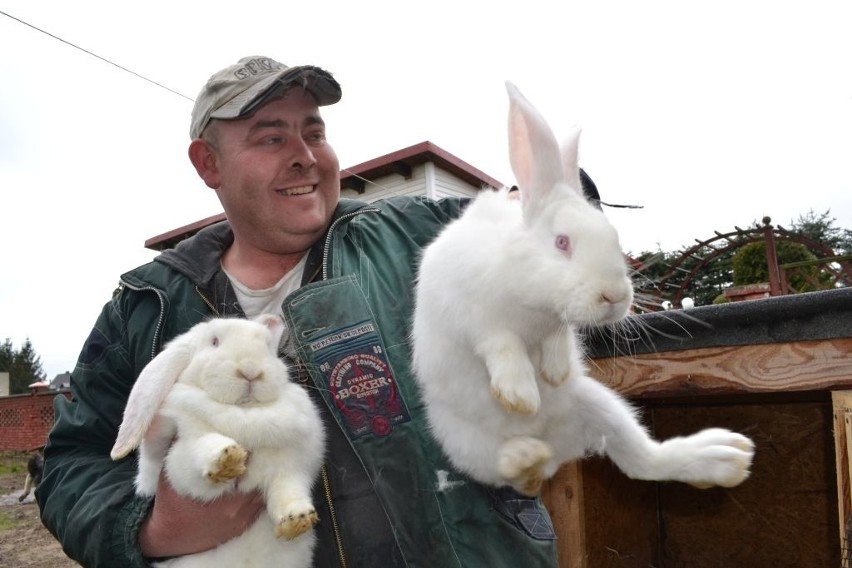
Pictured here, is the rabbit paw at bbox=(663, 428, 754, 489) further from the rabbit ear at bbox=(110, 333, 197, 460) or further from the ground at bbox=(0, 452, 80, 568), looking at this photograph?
the ground at bbox=(0, 452, 80, 568)

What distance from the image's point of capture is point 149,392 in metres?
1.82

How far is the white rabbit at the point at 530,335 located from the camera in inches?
60.0

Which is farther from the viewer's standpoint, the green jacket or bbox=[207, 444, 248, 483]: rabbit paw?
the green jacket

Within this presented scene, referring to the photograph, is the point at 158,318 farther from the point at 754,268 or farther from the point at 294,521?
the point at 754,268

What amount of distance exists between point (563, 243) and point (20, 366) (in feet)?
186

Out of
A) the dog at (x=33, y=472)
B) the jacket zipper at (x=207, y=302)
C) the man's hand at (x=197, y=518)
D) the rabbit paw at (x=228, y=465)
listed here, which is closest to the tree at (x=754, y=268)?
the jacket zipper at (x=207, y=302)

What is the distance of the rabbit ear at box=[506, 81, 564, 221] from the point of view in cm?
155

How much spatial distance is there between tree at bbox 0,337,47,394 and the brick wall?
31346 millimetres

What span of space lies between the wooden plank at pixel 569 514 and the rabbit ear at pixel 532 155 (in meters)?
1.97

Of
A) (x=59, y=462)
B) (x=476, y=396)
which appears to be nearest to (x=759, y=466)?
(x=476, y=396)

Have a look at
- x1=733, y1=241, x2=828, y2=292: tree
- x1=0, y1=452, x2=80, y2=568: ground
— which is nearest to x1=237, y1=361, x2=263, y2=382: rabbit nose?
x1=0, y1=452, x2=80, y2=568: ground

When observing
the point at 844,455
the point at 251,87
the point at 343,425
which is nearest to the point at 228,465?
the point at 343,425

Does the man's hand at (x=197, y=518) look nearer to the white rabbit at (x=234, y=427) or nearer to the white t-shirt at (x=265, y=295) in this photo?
the white rabbit at (x=234, y=427)

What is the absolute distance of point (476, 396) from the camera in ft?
5.77
